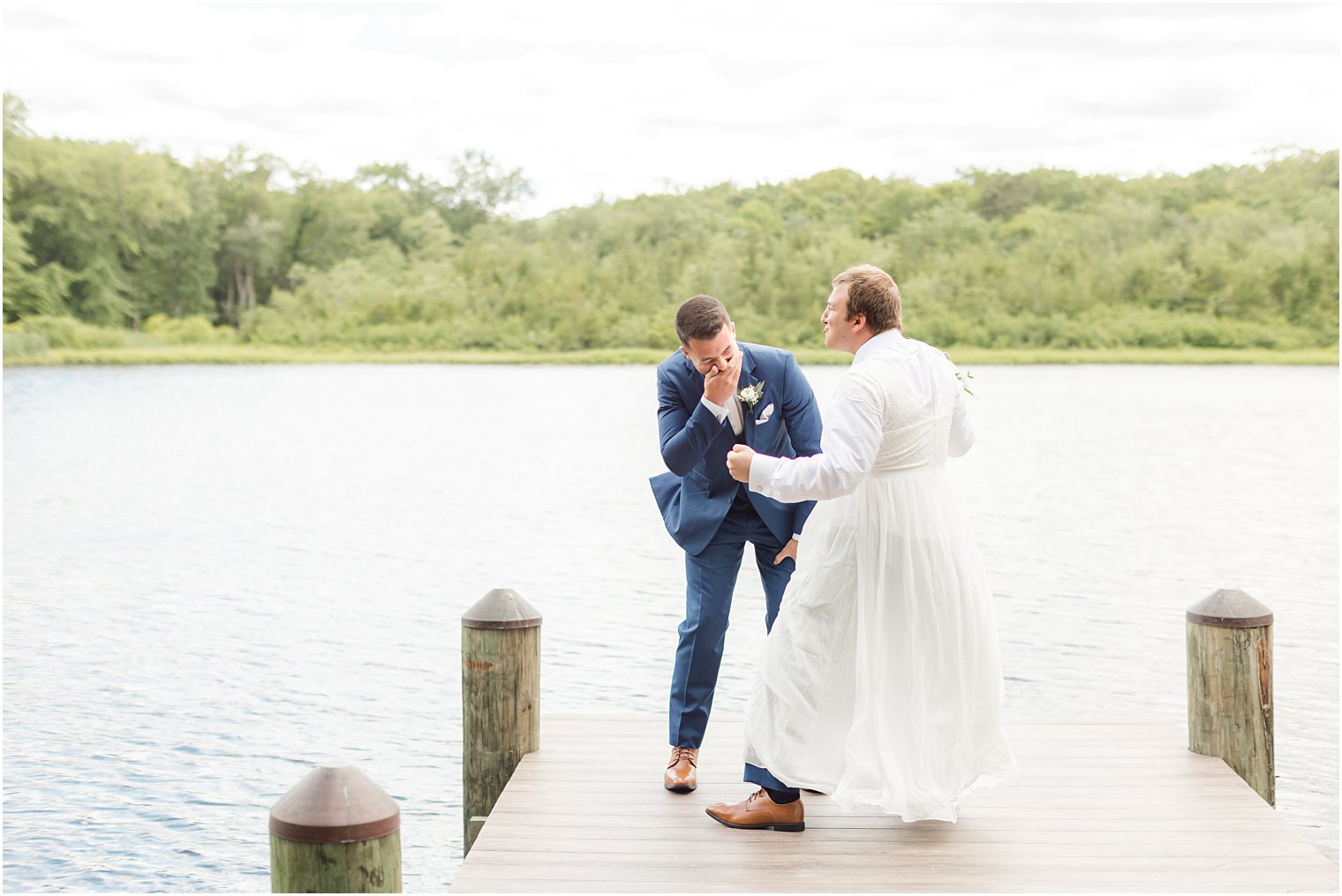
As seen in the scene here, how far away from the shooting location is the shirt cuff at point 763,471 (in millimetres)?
3830

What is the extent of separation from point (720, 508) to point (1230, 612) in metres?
2.06

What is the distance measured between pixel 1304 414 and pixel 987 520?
64.5 ft

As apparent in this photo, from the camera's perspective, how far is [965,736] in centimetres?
402

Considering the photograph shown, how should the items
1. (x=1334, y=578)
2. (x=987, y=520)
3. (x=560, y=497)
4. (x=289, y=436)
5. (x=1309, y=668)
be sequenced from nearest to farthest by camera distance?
(x=1309, y=668) → (x=1334, y=578) → (x=987, y=520) → (x=560, y=497) → (x=289, y=436)

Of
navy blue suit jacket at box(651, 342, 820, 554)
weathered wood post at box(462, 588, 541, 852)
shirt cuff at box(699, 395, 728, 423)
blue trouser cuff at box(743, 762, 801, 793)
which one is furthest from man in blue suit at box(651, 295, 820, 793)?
weathered wood post at box(462, 588, 541, 852)

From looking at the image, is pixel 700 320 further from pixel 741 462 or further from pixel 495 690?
pixel 495 690

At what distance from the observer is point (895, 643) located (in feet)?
13.1

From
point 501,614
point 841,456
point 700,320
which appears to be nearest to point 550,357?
point 501,614

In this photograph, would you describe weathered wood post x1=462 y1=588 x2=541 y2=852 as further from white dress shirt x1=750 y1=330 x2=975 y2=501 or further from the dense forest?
the dense forest

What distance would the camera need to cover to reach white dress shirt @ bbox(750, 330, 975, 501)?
3.71 metres

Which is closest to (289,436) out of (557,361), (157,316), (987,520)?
(987,520)

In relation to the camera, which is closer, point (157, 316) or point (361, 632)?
point (361, 632)

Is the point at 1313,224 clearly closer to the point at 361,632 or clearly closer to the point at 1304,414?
the point at 1304,414

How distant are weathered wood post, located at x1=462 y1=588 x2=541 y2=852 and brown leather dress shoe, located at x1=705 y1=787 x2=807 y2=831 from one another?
3.45 feet
